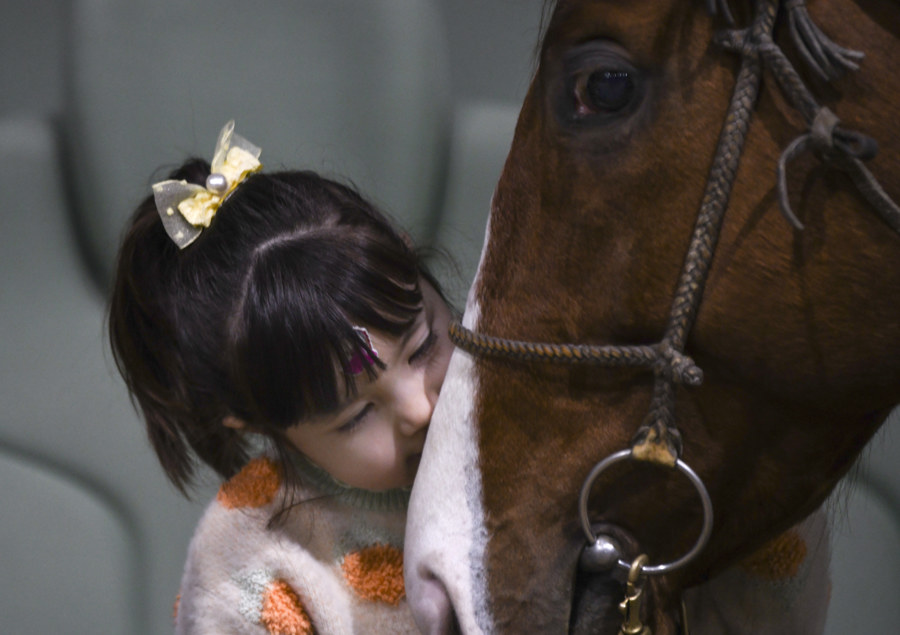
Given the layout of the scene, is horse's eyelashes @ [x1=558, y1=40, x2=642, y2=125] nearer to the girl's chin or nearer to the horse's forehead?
the horse's forehead

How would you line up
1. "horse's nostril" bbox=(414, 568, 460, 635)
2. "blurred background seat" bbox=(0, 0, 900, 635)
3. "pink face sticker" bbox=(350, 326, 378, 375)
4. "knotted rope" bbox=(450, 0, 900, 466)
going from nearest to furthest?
1. "knotted rope" bbox=(450, 0, 900, 466)
2. "horse's nostril" bbox=(414, 568, 460, 635)
3. "pink face sticker" bbox=(350, 326, 378, 375)
4. "blurred background seat" bbox=(0, 0, 900, 635)

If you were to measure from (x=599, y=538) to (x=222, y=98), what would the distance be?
0.85m

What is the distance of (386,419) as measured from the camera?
0.69 meters

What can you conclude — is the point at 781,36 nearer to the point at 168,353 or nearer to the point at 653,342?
the point at 653,342

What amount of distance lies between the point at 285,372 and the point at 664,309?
1.02 feet

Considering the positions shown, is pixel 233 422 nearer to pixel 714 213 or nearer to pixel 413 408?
pixel 413 408

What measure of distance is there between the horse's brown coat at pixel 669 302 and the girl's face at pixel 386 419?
152mm

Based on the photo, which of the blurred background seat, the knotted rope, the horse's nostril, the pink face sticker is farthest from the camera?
the blurred background seat

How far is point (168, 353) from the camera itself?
2.47ft

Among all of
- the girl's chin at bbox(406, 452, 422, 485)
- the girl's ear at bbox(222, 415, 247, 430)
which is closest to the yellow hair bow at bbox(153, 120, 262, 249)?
the girl's ear at bbox(222, 415, 247, 430)

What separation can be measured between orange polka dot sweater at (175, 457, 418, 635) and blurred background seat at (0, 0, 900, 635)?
1.27 ft

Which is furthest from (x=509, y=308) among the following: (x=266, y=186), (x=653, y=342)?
(x=266, y=186)

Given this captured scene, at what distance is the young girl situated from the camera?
0.68 m

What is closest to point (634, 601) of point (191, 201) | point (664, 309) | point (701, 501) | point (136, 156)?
point (701, 501)
